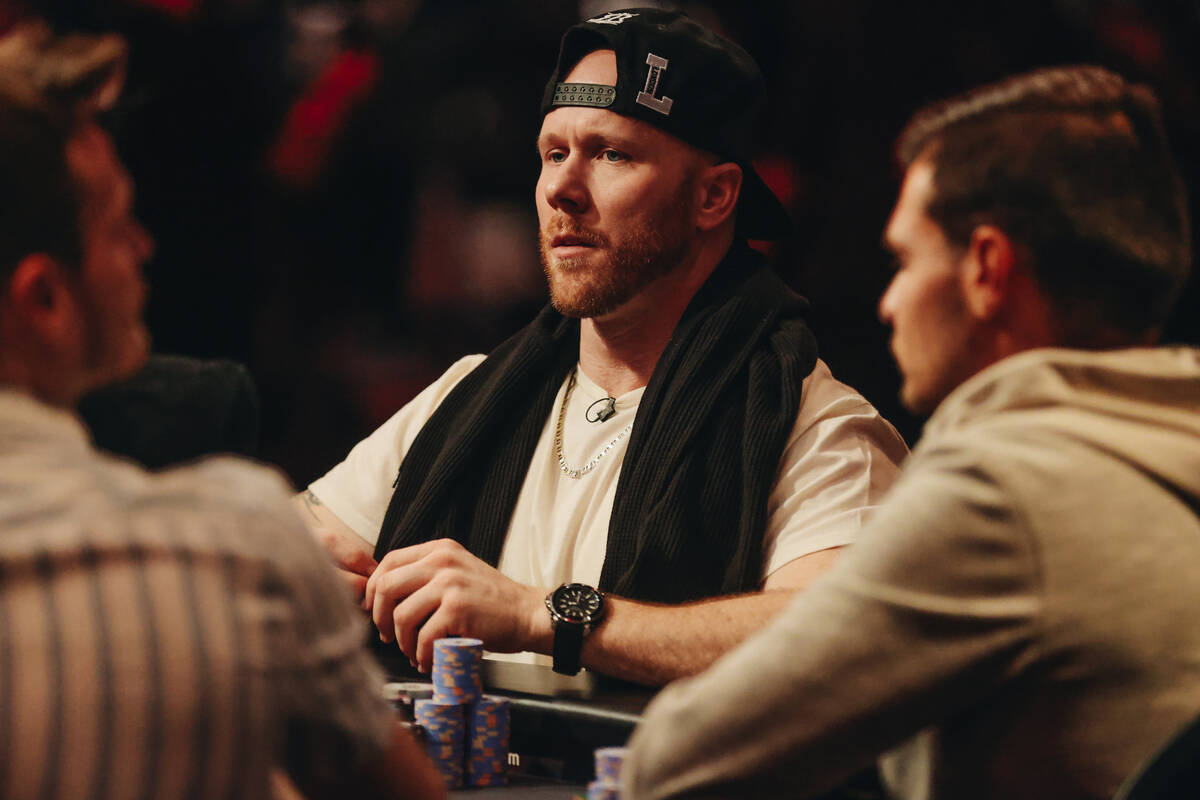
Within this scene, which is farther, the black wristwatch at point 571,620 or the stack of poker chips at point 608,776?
the black wristwatch at point 571,620

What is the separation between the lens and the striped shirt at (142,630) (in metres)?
0.91

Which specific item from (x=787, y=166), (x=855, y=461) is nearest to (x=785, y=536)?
(x=855, y=461)

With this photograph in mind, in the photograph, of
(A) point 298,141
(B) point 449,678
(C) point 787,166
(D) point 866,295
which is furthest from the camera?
(A) point 298,141

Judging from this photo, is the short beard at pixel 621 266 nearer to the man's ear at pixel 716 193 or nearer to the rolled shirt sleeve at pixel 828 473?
the man's ear at pixel 716 193

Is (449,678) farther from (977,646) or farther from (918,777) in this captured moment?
(977,646)

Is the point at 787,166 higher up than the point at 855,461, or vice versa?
the point at 787,166

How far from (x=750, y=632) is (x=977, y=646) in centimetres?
100

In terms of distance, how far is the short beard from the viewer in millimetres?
2551

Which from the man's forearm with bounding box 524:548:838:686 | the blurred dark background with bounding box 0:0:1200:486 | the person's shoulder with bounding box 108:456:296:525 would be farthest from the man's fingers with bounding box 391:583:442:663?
the blurred dark background with bounding box 0:0:1200:486

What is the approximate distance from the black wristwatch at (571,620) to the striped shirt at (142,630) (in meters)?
1.07

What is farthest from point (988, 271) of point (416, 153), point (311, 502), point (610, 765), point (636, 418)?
point (416, 153)

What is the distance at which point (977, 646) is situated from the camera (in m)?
1.07

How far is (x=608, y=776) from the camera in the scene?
137cm

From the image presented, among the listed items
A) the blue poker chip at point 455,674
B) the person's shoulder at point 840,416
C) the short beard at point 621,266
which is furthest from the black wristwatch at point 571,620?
the short beard at point 621,266
